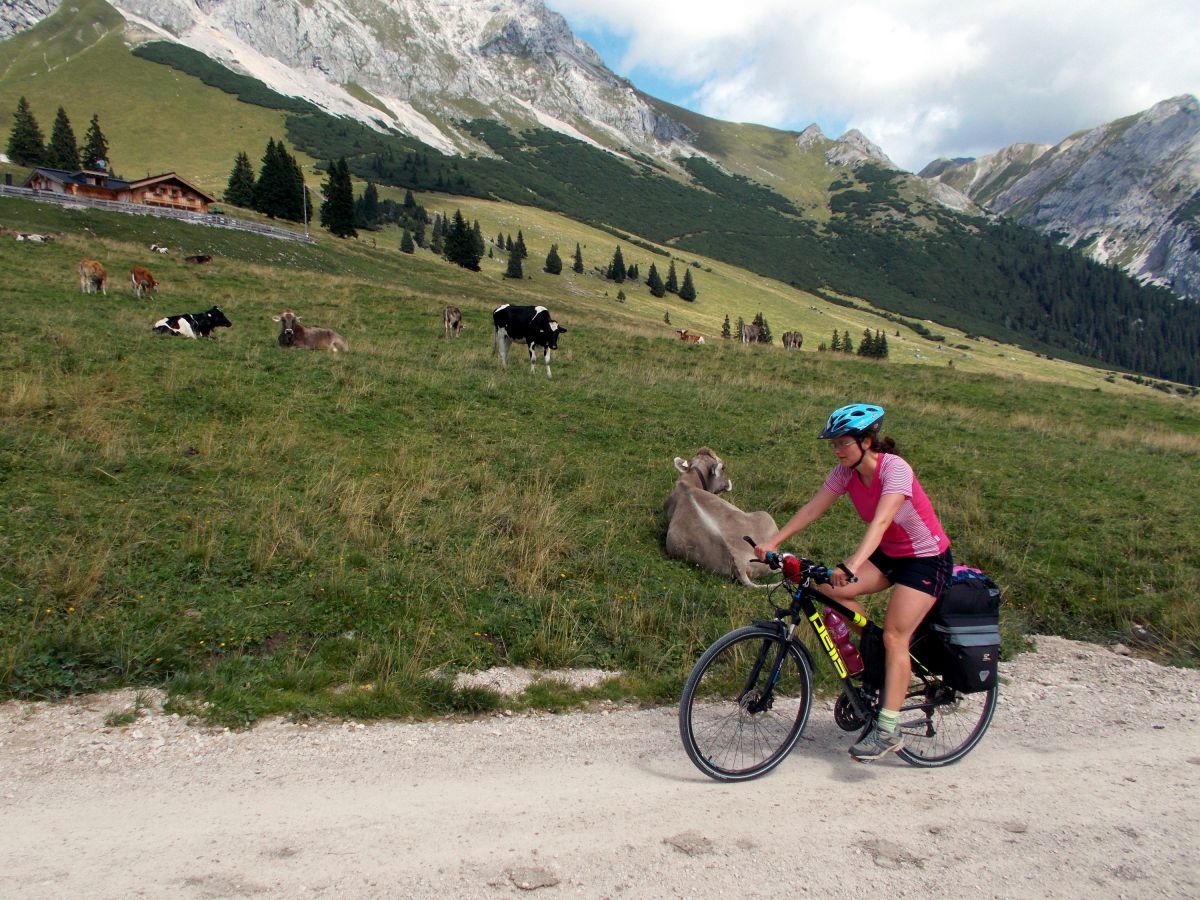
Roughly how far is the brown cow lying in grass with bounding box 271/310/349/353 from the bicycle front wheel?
16510 millimetres

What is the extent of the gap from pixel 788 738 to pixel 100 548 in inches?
260

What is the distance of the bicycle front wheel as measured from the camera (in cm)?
502

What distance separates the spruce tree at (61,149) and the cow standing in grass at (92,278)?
3478 inches

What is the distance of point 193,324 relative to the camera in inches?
754

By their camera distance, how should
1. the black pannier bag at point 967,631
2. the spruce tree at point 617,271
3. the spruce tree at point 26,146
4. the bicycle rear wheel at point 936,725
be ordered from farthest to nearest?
the spruce tree at point 617,271 < the spruce tree at point 26,146 < the bicycle rear wheel at point 936,725 < the black pannier bag at point 967,631

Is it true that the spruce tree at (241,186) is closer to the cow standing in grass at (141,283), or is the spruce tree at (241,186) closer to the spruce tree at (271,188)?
the spruce tree at (271,188)

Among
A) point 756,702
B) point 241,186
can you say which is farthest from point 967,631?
point 241,186

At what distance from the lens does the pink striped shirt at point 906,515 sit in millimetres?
4992

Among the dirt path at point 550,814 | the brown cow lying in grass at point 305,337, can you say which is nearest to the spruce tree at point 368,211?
the brown cow lying in grass at point 305,337

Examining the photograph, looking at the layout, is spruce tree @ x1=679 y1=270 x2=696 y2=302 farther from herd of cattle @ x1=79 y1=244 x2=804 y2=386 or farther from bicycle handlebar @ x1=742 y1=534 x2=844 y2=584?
bicycle handlebar @ x1=742 y1=534 x2=844 y2=584

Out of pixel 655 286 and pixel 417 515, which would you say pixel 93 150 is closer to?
pixel 655 286

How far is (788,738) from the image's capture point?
5156 millimetres

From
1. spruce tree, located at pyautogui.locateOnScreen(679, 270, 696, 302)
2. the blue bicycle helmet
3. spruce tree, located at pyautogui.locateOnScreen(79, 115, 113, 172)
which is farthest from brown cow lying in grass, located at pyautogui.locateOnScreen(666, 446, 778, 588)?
spruce tree, located at pyautogui.locateOnScreen(79, 115, 113, 172)

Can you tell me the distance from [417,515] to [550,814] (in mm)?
5276
